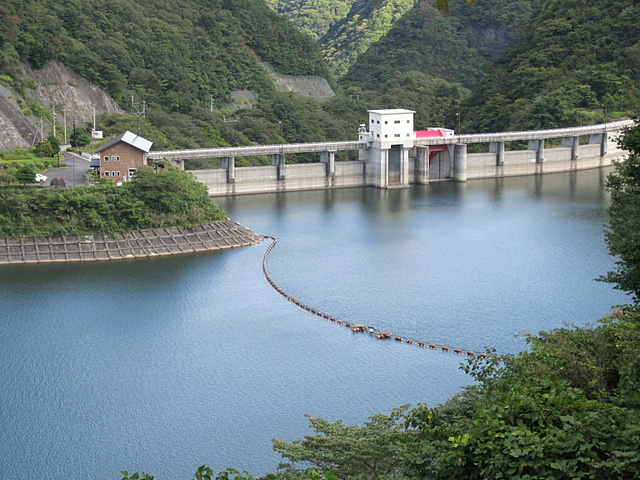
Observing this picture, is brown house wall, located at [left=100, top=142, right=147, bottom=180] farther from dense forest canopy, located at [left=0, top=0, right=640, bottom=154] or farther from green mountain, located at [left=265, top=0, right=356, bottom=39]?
green mountain, located at [left=265, top=0, right=356, bottom=39]

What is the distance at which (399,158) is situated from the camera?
49.0 m

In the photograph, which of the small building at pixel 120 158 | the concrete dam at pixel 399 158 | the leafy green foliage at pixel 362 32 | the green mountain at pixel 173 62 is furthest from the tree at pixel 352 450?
the leafy green foliage at pixel 362 32

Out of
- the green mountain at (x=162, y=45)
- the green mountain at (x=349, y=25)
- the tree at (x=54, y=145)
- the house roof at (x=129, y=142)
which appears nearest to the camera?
the house roof at (x=129, y=142)

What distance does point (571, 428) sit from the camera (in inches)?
462

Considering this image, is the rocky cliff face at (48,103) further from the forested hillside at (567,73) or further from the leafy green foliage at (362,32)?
the leafy green foliage at (362,32)

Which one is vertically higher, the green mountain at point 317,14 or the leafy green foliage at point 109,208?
the green mountain at point 317,14

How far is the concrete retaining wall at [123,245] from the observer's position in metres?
32.2

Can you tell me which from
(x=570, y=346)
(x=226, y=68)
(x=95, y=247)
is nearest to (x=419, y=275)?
(x=95, y=247)

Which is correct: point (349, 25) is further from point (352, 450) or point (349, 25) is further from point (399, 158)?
point (352, 450)

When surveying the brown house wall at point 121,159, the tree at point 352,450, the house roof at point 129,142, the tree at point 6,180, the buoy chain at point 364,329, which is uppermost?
the house roof at point 129,142

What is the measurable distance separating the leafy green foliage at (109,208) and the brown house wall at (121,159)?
2.92 meters

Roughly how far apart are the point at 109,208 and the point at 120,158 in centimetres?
548

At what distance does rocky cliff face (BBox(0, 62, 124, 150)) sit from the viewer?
4488cm

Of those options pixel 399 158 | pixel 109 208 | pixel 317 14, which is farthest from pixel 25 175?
pixel 317 14
